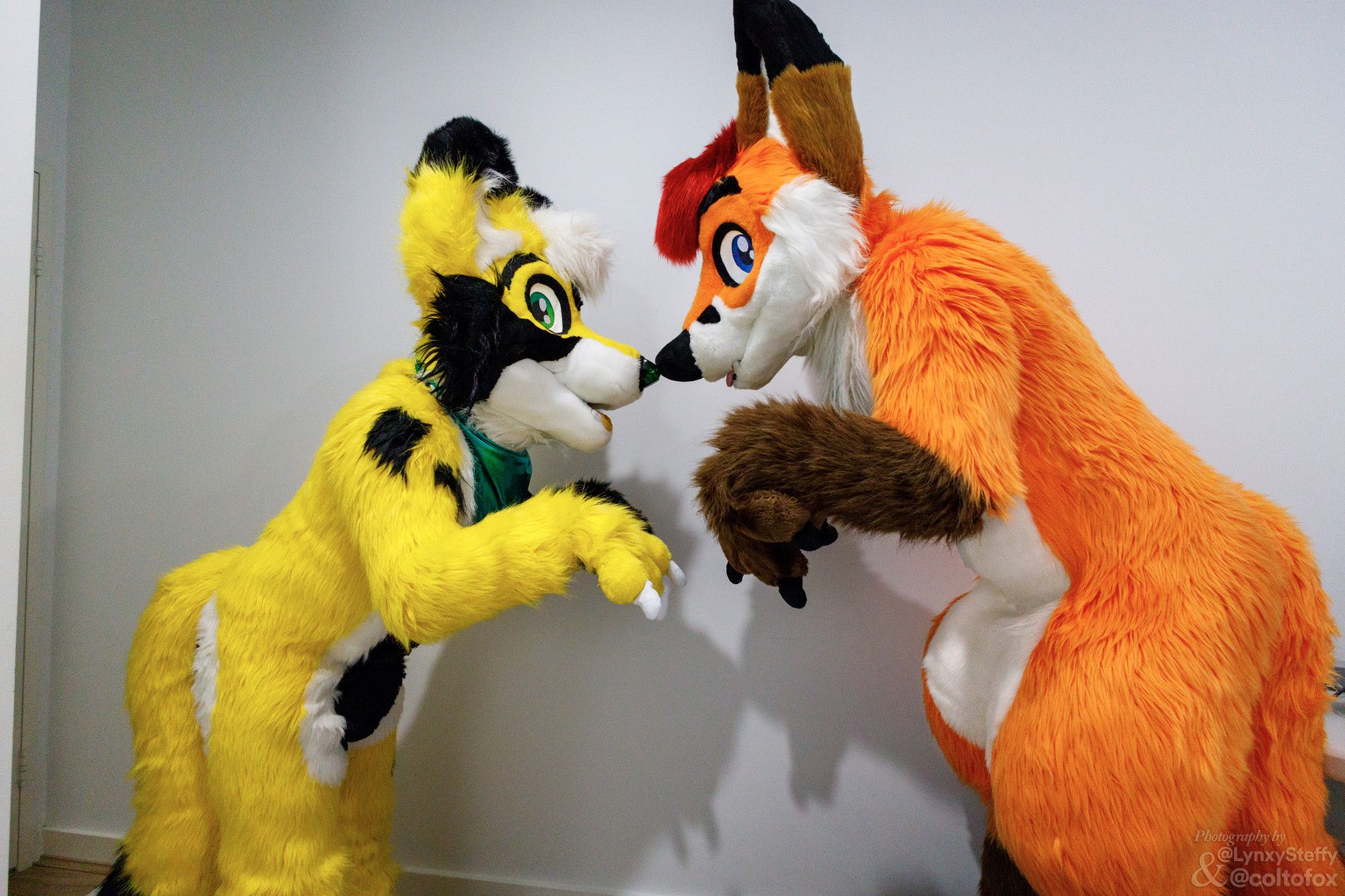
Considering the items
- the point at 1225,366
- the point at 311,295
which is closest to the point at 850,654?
the point at 1225,366

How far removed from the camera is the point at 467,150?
820 millimetres

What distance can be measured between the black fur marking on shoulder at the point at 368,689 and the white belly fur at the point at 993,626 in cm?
65

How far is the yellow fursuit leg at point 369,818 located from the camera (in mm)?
907

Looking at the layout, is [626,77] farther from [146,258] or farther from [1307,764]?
[1307,764]

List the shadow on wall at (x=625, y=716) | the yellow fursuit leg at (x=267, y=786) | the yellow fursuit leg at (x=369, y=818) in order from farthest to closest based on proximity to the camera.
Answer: the shadow on wall at (x=625, y=716) → the yellow fursuit leg at (x=369, y=818) → the yellow fursuit leg at (x=267, y=786)

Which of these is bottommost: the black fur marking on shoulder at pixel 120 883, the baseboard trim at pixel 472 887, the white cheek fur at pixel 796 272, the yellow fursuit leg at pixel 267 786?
the baseboard trim at pixel 472 887

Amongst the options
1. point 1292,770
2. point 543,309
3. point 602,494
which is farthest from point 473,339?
point 1292,770

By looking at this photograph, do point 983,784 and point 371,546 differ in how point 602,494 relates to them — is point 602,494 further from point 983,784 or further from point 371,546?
point 983,784

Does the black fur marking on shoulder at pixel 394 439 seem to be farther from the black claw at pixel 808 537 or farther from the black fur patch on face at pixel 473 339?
the black claw at pixel 808 537

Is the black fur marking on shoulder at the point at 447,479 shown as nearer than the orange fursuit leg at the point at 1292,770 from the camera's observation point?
No

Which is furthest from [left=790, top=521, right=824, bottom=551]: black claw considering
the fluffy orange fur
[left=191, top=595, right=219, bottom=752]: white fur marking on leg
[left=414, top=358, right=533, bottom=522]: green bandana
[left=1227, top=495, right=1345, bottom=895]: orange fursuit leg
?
[left=191, top=595, right=219, bottom=752]: white fur marking on leg

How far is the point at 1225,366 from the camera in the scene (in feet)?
3.21

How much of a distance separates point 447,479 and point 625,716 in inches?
22.3

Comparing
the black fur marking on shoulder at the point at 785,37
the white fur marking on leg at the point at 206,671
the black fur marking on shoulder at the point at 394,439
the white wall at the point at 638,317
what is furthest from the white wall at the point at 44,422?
the black fur marking on shoulder at the point at 785,37
